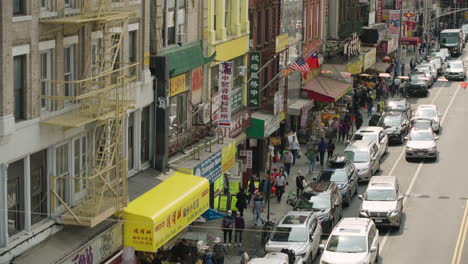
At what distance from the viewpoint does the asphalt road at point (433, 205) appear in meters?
38.8

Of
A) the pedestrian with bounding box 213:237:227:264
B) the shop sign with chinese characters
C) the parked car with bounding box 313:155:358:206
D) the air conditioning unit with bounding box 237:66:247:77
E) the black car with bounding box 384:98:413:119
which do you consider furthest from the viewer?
the black car with bounding box 384:98:413:119

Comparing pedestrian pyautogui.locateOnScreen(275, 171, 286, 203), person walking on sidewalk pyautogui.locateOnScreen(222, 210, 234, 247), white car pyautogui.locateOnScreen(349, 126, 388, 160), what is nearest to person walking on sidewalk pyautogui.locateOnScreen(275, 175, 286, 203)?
pedestrian pyautogui.locateOnScreen(275, 171, 286, 203)

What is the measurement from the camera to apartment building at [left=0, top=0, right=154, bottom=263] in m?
26.6

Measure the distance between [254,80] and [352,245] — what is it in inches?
609

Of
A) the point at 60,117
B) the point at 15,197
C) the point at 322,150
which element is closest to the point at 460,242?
the point at 322,150

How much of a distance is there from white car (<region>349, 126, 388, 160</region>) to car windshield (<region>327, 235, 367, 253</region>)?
19600 millimetres

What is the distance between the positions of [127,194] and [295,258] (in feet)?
21.8

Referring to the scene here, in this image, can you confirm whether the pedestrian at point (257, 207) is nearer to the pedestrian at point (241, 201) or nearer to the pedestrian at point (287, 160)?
the pedestrian at point (241, 201)

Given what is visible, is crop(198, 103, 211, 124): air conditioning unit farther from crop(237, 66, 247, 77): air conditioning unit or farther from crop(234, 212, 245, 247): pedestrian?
crop(234, 212, 245, 247): pedestrian

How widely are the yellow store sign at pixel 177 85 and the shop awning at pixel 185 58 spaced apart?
30 centimetres

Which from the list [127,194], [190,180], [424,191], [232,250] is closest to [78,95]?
[127,194]

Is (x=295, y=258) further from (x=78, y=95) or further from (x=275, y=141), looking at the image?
(x=275, y=141)

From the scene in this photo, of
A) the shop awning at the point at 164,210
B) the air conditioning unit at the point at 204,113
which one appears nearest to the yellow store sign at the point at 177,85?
the air conditioning unit at the point at 204,113

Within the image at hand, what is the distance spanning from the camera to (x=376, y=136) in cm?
5662
